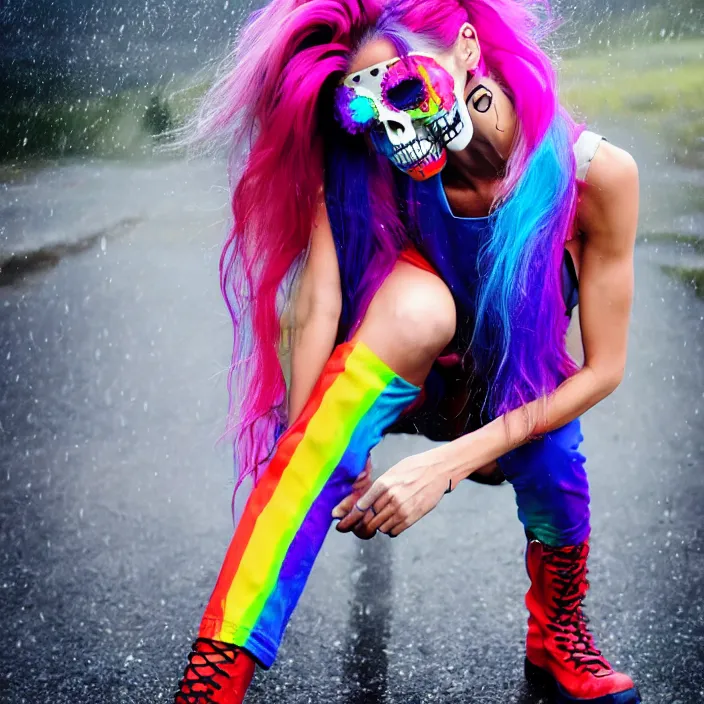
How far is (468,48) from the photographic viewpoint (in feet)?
4.93

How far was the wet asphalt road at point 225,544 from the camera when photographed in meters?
1.87

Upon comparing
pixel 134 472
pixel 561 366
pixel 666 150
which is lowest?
pixel 666 150

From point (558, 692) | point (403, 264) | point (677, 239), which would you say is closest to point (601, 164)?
point (403, 264)

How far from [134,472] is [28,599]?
0.55 metres

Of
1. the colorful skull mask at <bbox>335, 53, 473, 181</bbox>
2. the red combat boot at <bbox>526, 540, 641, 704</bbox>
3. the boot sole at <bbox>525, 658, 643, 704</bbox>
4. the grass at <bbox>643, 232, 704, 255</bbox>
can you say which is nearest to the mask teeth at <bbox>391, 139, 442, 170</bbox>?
the colorful skull mask at <bbox>335, 53, 473, 181</bbox>

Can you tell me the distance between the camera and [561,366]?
61.7 inches

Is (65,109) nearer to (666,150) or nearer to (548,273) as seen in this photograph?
(666,150)

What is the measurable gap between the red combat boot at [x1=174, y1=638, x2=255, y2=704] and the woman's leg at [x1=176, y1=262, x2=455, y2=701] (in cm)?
1

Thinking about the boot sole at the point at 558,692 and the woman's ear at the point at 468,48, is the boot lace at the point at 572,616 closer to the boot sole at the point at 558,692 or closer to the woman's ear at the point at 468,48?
the boot sole at the point at 558,692

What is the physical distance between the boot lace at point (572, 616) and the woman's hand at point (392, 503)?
388 millimetres

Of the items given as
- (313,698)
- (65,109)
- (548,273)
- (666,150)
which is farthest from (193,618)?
(65,109)

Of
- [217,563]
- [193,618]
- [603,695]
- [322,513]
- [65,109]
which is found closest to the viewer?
[322,513]

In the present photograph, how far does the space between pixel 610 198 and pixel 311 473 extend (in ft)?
1.74

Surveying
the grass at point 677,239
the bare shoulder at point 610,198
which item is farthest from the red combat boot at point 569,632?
the grass at point 677,239
